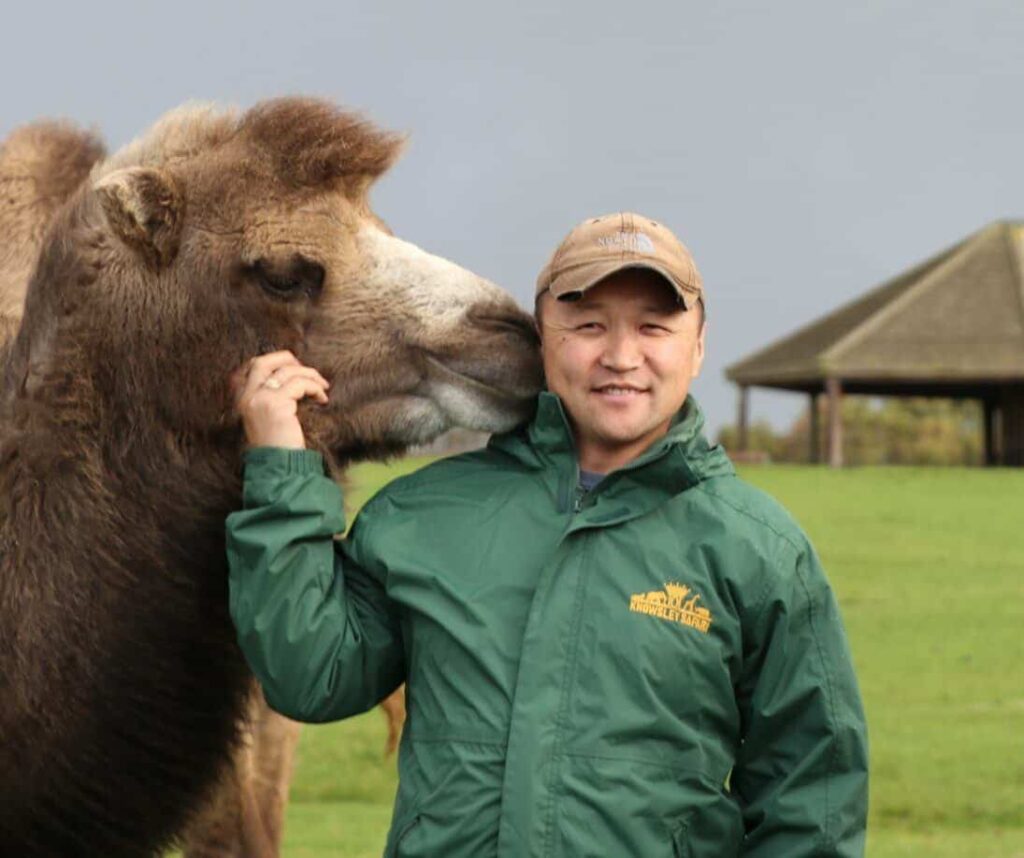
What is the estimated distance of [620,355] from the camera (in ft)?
10.3

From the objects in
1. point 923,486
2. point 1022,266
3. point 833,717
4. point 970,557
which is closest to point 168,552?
point 833,717

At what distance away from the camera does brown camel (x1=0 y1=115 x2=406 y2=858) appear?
4906 mm

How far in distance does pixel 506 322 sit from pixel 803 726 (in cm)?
95

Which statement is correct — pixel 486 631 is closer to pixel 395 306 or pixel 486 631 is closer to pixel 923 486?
pixel 395 306

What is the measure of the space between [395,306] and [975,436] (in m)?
44.5

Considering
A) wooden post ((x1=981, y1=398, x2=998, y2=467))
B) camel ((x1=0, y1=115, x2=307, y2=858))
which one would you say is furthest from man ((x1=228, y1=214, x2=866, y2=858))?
wooden post ((x1=981, y1=398, x2=998, y2=467))

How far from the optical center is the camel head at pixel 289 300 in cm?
326

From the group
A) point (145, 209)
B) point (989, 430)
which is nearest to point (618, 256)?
point (145, 209)

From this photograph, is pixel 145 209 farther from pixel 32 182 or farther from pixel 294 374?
pixel 32 182

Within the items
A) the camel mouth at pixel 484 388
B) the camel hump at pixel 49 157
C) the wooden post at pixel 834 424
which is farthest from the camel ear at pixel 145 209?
the wooden post at pixel 834 424

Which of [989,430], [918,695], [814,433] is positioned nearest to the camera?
[918,695]

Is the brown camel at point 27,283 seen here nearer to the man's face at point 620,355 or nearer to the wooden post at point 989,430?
the man's face at point 620,355

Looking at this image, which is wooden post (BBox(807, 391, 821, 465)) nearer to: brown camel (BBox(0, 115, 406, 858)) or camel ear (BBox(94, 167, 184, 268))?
brown camel (BBox(0, 115, 406, 858))

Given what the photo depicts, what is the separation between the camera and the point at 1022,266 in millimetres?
41844
